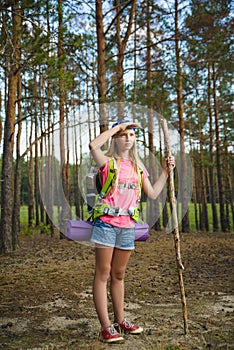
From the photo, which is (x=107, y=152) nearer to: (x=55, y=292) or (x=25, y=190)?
(x=55, y=292)

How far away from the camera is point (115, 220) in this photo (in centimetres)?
326

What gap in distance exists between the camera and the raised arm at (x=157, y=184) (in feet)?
11.7

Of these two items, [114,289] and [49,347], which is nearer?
[49,347]

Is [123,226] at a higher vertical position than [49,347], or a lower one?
higher

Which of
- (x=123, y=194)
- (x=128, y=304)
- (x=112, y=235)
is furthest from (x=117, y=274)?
(x=128, y=304)

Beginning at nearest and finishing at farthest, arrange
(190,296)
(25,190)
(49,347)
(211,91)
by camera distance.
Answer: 1. (49,347)
2. (190,296)
3. (211,91)
4. (25,190)

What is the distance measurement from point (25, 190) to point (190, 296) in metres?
39.1

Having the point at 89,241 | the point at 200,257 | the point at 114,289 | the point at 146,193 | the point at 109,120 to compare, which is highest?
the point at 109,120

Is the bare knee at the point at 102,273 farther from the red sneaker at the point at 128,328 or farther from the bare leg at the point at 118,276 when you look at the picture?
the red sneaker at the point at 128,328

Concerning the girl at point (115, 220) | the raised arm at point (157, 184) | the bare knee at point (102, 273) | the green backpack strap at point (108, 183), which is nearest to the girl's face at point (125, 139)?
the girl at point (115, 220)

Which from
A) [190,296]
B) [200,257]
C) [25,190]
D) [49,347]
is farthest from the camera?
[25,190]

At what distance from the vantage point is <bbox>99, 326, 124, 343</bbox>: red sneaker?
3.30m

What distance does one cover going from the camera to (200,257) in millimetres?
9070

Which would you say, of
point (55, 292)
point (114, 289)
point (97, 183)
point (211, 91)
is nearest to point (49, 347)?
point (114, 289)
